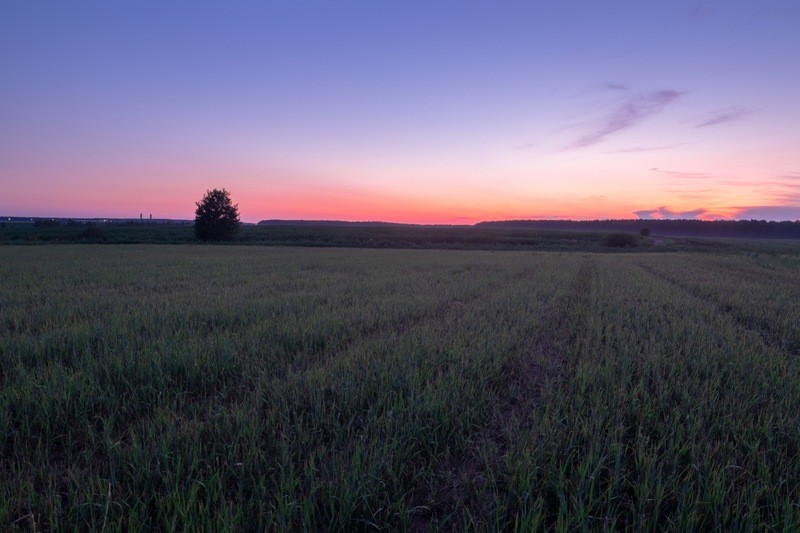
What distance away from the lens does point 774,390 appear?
12.7ft

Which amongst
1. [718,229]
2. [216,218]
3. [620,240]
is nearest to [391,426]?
[216,218]

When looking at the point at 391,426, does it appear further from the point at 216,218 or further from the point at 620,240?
the point at 620,240

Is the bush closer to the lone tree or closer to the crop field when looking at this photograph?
the lone tree

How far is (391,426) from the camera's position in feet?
9.60

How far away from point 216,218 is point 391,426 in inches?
2307

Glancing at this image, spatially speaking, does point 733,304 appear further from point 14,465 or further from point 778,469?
point 14,465

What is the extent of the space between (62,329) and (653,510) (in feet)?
23.8

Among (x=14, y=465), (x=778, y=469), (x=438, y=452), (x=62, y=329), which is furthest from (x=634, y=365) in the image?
(x=62, y=329)

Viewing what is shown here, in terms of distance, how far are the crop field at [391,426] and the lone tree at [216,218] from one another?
52451 millimetres

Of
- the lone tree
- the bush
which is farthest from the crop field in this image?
the bush

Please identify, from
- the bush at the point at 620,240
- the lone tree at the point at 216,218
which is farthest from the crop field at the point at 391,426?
the bush at the point at 620,240

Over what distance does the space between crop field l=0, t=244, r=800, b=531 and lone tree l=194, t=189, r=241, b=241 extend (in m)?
52.5

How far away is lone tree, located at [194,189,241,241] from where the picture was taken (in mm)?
54438

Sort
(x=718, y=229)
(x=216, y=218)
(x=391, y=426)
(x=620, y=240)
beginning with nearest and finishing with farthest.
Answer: (x=391, y=426) < (x=216, y=218) < (x=620, y=240) < (x=718, y=229)
